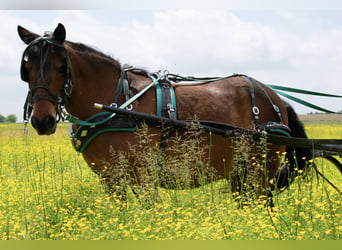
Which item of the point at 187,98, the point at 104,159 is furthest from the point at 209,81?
the point at 104,159

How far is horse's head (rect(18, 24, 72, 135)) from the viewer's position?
3.53 meters

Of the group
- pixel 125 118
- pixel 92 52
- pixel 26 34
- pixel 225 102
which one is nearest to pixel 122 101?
pixel 125 118

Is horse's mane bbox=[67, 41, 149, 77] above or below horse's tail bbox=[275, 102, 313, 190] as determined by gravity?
above

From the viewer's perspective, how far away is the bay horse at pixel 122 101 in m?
3.60

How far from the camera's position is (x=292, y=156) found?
5117mm

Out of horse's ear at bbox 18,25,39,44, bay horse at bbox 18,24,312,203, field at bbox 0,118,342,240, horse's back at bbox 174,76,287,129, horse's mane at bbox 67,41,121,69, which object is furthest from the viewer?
horse's back at bbox 174,76,287,129

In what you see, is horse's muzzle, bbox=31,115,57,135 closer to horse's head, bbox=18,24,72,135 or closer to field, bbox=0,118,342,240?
horse's head, bbox=18,24,72,135

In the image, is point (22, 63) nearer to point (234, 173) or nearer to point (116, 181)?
point (116, 181)

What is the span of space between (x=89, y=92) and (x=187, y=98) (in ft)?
3.90

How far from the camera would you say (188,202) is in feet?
13.4

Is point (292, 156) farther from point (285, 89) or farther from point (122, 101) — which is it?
point (122, 101)

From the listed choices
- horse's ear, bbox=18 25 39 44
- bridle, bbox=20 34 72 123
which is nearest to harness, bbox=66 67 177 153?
bridle, bbox=20 34 72 123

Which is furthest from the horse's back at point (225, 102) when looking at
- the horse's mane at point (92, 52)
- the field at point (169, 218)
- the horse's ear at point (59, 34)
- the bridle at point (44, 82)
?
the horse's ear at point (59, 34)

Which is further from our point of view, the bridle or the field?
the bridle
